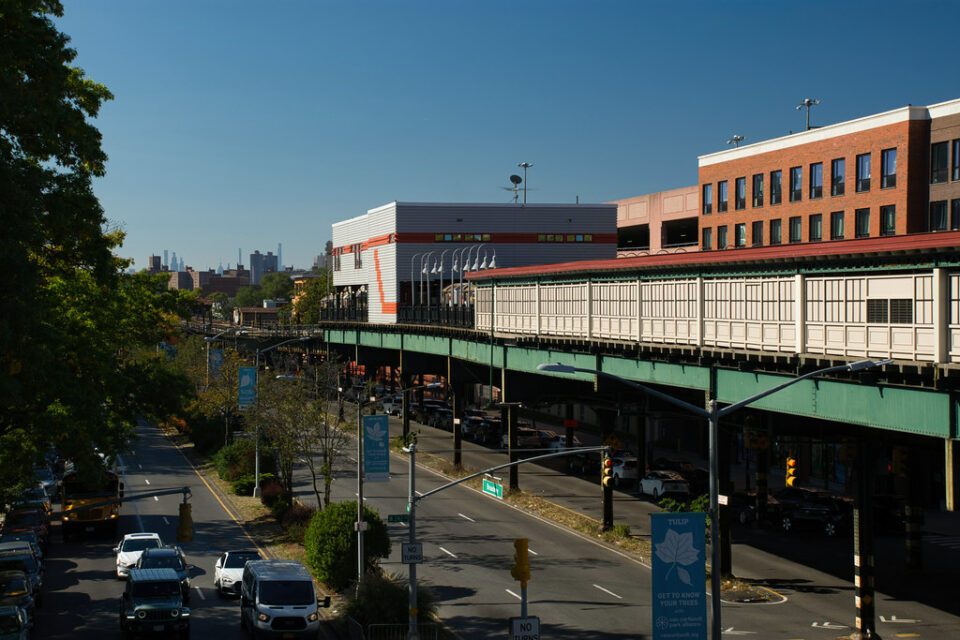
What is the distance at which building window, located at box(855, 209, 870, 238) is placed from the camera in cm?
6362

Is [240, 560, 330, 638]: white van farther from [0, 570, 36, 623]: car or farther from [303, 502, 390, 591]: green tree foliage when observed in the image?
[0, 570, 36, 623]: car

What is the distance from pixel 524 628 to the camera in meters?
26.8

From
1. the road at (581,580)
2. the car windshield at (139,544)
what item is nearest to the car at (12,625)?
the car windshield at (139,544)

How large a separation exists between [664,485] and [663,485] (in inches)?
4.0

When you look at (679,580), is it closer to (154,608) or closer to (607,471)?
(154,608)

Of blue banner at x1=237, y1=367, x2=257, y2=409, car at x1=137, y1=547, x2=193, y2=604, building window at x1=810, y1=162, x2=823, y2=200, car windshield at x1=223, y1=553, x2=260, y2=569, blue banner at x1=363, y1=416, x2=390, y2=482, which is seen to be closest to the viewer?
car at x1=137, y1=547, x2=193, y2=604

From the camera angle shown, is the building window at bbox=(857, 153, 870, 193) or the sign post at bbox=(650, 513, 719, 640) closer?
the sign post at bbox=(650, 513, 719, 640)

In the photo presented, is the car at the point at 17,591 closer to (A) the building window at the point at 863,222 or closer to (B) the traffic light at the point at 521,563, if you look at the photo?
(B) the traffic light at the point at 521,563

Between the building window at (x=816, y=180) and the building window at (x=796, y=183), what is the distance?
3.71ft

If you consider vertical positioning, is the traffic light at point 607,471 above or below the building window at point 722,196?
below

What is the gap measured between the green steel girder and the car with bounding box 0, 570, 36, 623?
2414 cm

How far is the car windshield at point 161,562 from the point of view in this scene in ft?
120

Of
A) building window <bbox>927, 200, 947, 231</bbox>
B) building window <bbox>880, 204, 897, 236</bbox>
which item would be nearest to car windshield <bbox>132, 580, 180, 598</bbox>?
building window <bbox>927, 200, 947, 231</bbox>

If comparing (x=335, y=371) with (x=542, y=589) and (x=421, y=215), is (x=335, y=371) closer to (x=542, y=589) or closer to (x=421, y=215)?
(x=421, y=215)
